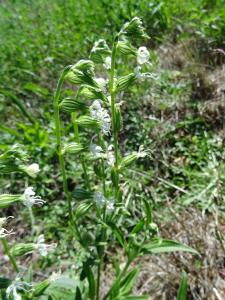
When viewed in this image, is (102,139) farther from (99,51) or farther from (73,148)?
(99,51)

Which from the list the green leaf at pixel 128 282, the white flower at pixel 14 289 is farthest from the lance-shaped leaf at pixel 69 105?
the green leaf at pixel 128 282

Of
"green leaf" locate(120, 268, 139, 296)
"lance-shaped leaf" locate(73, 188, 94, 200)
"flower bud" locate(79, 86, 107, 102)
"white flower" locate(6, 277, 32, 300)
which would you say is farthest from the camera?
"green leaf" locate(120, 268, 139, 296)

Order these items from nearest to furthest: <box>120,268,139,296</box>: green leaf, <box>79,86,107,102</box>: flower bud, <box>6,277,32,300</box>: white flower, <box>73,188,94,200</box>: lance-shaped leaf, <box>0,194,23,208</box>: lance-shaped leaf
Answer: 1. <box>6,277,32,300</box>: white flower
2. <box>0,194,23,208</box>: lance-shaped leaf
3. <box>79,86,107,102</box>: flower bud
4. <box>73,188,94,200</box>: lance-shaped leaf
5. <box>120,268,139,296</box>: green leaf

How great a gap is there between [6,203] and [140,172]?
162cm

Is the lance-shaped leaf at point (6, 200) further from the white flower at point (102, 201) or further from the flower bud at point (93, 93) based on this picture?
the flower bud at point (93, 93)

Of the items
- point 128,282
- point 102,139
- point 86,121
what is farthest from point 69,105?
point 128,282

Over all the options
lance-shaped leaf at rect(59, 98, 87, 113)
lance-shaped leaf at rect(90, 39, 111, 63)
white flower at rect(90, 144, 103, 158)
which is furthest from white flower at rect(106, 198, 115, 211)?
lance-shaped leaf at rect(90, 39, 111, 63)

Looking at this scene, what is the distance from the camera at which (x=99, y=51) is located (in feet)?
6.40

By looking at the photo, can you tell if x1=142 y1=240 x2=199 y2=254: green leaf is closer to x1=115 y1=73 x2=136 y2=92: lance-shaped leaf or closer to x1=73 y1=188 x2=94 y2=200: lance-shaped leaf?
x1=73 y1=188 x2=94 y2=200: lance-shaped leaf

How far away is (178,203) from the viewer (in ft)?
9.62

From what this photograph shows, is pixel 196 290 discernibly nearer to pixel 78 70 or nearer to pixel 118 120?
pixel 118 120

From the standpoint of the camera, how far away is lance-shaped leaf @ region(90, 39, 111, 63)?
1.95 metres

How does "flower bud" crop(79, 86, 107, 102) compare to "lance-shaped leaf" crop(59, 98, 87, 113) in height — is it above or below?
above

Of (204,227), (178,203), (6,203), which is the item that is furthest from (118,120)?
(178,203)
